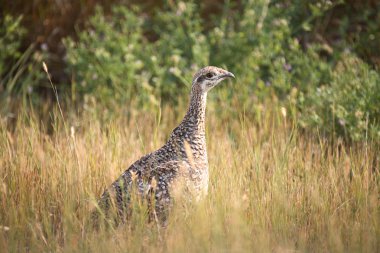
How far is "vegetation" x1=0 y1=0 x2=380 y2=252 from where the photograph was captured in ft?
14.9

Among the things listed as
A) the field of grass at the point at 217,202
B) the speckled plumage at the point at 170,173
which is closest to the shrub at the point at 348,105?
the field of grass at the point at 217,202

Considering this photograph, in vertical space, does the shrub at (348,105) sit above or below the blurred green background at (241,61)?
below

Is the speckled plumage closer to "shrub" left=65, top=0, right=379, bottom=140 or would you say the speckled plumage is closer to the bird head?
the bird head

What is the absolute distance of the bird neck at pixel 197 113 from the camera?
17.2 ft

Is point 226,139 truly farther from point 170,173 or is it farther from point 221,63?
point 221,63

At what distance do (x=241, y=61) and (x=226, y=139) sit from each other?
209cm

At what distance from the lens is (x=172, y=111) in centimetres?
770

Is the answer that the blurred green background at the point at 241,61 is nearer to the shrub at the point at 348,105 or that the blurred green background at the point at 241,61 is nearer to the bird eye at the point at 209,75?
the shrub at the point at 348,105

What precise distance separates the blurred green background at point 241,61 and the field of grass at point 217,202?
779mm

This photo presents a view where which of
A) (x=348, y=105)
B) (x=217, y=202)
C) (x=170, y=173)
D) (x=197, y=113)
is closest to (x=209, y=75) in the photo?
(x=197, y=113)

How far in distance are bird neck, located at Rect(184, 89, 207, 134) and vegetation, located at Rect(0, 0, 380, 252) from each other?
366 millimetres

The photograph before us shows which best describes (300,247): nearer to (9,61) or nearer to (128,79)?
(128,79)

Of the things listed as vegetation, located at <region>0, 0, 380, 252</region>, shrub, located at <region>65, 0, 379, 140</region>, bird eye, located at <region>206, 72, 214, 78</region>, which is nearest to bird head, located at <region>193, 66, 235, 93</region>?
bird eye, located at <region>206, 72, 214, 78</region>

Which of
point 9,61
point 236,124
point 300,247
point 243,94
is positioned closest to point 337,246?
point 300,247
